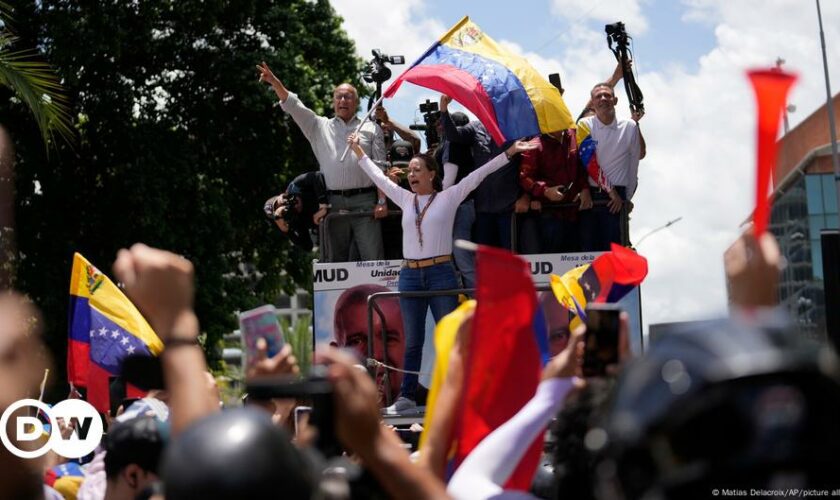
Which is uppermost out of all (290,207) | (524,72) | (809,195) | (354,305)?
(809,195)

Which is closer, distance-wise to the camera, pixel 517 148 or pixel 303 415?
pixel 303 415

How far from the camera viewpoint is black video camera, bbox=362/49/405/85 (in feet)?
35.6

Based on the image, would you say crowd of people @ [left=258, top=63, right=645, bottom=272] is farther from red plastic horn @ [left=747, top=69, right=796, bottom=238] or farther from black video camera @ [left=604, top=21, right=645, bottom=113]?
red plastic horn @ [left=747, top=69, right=796, bottom=238]

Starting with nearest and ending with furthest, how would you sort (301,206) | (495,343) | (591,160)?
1. (495,343)
2. (591,160)
3. (301,206)

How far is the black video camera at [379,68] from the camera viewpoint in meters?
10.9

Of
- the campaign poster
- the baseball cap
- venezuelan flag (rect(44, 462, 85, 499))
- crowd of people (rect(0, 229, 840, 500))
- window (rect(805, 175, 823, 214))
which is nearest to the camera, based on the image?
crowd of people (rect(0, 229, 840, 500))

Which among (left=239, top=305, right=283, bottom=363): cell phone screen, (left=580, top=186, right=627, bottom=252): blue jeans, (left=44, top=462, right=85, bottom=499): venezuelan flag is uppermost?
(left=580, top=186, right=627, bottom=252): blue jeans

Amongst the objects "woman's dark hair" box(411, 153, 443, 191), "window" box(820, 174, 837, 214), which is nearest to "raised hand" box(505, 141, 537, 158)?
"woman's dark hair" box(411, 153, 443, 191)

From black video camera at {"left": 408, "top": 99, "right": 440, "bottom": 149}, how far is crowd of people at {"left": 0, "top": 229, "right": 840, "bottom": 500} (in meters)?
7.86

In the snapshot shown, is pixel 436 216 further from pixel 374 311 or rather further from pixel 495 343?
pixel 495 343

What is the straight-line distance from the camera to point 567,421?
2801 mm

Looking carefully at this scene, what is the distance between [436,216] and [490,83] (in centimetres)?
144

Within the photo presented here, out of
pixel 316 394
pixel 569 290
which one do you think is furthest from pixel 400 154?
pixel 316 394

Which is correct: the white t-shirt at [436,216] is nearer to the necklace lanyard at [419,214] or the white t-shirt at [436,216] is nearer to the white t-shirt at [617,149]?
the necklace lanyard at [419,214]
